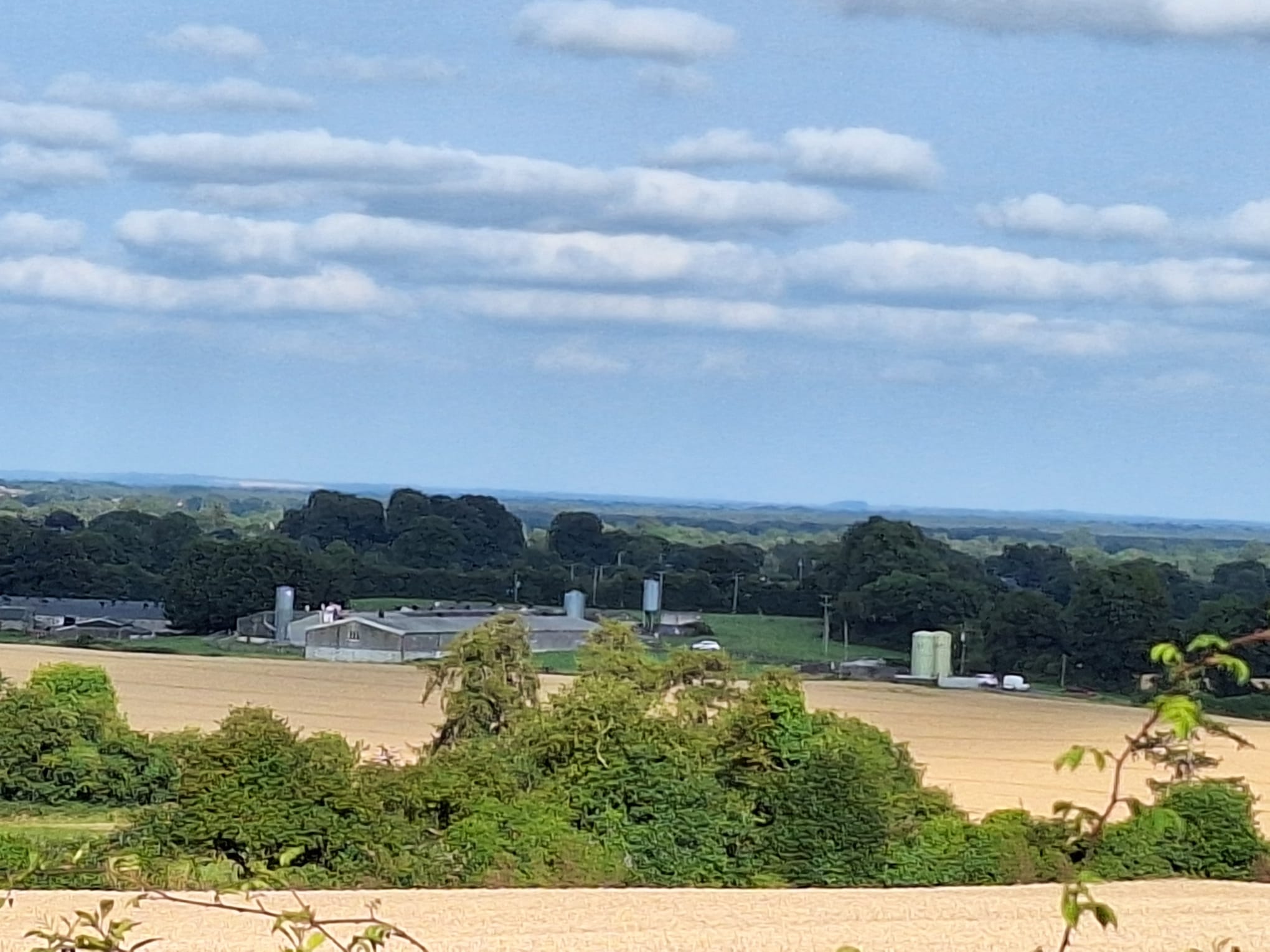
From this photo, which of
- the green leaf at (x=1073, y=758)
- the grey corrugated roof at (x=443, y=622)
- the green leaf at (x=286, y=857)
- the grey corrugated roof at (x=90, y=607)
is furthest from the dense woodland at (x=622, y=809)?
the grey corrugated roof at (x=90, y=607)

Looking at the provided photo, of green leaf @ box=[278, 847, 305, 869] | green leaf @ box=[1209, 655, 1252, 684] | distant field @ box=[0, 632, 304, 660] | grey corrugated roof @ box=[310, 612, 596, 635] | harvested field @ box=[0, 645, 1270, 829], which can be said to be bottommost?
harvested field @ box=[0, 645, 1270, 829]

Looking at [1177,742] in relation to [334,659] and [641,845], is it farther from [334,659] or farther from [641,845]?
[334,659]

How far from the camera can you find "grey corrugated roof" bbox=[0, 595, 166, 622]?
148 feet

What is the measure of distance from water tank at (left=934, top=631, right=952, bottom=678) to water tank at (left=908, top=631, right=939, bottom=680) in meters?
0.06

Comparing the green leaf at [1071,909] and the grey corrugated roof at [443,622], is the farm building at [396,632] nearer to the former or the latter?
the grey corrugated roof at [443,622]

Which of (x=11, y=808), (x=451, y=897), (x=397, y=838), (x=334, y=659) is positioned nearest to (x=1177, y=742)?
(x=451, y=897)

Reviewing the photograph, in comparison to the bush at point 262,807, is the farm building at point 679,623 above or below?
above

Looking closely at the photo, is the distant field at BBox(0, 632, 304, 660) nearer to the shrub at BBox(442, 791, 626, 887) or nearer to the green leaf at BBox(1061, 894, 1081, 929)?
the shrub at BBox(442, 791, 626, 887)

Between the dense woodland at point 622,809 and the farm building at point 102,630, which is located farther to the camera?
the farm building at point 102,630

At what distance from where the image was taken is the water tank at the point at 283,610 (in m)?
42.2

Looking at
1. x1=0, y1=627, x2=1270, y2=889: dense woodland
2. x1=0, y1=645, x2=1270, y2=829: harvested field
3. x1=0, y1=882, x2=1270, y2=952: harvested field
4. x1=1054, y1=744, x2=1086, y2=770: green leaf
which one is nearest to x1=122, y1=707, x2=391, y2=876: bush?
x1=0, y1=627, x2=1270, y2=889: dense woodland

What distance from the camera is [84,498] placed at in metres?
68.6

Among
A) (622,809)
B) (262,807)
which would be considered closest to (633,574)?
(622,809)

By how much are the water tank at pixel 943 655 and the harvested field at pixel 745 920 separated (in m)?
19.2
